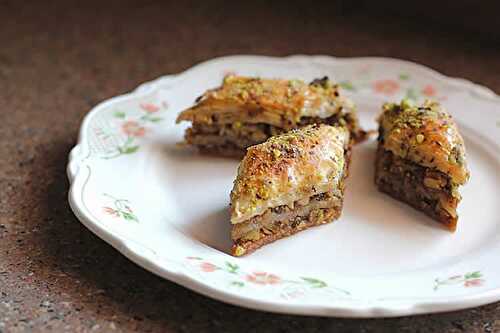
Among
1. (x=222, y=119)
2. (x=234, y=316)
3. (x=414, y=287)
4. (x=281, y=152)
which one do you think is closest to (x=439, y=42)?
(x=222, y=119)

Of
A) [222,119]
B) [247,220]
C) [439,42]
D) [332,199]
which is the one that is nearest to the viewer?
[247,220]

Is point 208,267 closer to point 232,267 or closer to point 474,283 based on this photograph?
point 232,267

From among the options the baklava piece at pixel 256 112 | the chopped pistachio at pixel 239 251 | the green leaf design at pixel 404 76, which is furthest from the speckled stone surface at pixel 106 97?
the baklava piece at pixel 256 112

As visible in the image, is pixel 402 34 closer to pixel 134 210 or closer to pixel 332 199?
pixel 332 199

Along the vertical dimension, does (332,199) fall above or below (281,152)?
below

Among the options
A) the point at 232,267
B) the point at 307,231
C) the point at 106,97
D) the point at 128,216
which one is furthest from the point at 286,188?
the point at 106,97

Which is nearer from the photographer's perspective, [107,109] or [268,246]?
[268,246]

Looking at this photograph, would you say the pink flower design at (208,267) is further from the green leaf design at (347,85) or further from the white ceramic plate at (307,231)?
the green leaf design at (347,85)
